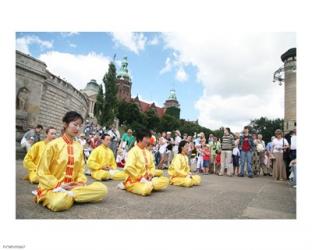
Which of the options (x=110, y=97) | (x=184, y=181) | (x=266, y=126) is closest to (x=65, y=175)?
(x=184, y=181)

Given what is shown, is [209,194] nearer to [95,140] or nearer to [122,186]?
[122,186]

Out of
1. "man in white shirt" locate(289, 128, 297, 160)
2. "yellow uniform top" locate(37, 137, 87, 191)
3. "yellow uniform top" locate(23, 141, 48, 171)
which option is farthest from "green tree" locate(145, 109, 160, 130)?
"yellow uniform top" locate(37, 137, 87, 191)

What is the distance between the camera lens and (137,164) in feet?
14.4

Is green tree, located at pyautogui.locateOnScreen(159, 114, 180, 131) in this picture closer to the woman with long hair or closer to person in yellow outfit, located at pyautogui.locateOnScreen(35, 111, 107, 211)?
the woman with long hair

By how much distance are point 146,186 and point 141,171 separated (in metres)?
0.35

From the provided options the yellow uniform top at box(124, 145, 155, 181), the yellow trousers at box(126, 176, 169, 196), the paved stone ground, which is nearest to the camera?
the paved stone ground

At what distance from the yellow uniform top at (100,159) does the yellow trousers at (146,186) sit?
189 centimetres

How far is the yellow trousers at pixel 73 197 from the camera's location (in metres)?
3.02

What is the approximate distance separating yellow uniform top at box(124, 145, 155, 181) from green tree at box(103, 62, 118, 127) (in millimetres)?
26387

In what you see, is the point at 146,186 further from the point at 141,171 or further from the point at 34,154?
the point at 34,154

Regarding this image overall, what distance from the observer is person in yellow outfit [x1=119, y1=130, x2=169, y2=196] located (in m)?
4.26

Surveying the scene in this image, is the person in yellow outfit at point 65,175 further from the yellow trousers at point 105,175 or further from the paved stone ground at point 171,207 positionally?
the yellow trousers at point 105,175
